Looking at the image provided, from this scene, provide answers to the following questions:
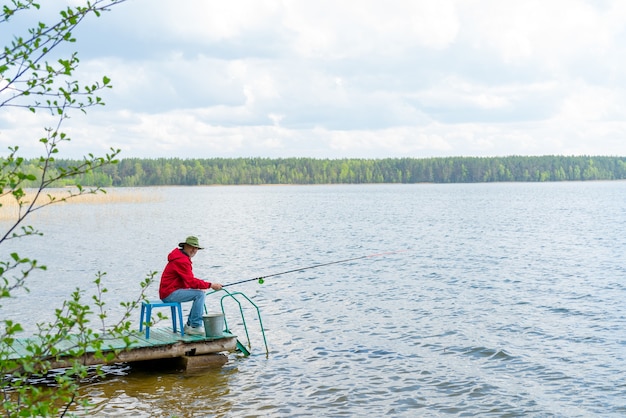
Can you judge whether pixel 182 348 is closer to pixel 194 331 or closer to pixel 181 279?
pixel 194 331

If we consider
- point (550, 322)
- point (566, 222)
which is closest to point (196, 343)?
point (550, 322)

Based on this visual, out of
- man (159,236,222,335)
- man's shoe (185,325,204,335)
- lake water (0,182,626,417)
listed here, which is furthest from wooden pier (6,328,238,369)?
man (159,236,222,335)

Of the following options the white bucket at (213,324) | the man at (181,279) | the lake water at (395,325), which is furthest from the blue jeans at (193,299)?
the lake water at (395,325)

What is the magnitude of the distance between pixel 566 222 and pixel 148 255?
3109 cm

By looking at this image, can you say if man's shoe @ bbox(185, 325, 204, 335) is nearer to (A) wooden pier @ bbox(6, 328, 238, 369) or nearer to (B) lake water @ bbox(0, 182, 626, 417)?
(A) wooden pier @ bbox(6, 328, 238, 369)

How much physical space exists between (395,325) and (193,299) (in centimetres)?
540

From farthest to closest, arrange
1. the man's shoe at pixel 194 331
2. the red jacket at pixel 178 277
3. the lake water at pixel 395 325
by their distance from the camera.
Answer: the man's shoe at pixel 194 331 → the red jacket at pixel 178 277 → the lake water at pixel 395 325

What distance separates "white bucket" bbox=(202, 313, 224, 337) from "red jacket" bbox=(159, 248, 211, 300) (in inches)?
23.2

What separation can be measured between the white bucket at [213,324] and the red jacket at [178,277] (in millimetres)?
590

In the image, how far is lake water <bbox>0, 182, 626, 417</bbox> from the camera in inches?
383

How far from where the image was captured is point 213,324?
35.8 ft

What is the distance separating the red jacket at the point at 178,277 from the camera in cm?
1063

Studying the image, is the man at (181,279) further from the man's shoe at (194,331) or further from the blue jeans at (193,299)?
the man's shoe at (194,331)

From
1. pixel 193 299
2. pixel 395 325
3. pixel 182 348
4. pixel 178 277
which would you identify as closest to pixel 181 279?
pixel 178 277
